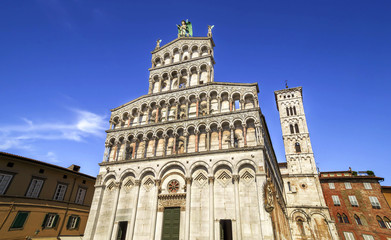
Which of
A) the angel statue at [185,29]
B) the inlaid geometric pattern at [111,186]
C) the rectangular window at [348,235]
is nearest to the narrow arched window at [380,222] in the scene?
the rectangular window at [348,235]

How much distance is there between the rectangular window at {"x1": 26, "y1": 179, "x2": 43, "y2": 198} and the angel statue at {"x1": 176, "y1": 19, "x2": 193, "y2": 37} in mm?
27069

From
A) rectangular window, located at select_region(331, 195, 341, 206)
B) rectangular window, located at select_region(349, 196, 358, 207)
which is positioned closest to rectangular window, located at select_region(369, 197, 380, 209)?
rectangular window, located at select_region(349, 196, 358, 207)

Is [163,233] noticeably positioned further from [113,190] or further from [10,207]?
[10,207]

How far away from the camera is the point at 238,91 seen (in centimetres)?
2377

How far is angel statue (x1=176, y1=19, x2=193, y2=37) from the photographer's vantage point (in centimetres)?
3375

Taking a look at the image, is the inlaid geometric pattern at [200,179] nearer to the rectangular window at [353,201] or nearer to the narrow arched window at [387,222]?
the rectangular window at [353,201]

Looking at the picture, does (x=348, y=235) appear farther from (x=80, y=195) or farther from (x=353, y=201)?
(x=80, y=195)

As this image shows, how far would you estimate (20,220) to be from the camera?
21562 mm

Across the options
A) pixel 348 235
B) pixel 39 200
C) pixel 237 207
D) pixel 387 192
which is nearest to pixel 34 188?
pixel 39 200

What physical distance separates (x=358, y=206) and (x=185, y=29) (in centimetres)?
4206

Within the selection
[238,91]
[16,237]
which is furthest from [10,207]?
[238,91]

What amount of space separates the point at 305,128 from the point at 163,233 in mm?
37179

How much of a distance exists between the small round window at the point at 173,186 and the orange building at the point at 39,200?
48.0 ft

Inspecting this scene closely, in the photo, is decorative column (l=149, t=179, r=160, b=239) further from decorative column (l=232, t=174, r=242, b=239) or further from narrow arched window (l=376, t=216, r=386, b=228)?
narrow arched window (l=376, t=216, r=386, b=228)
